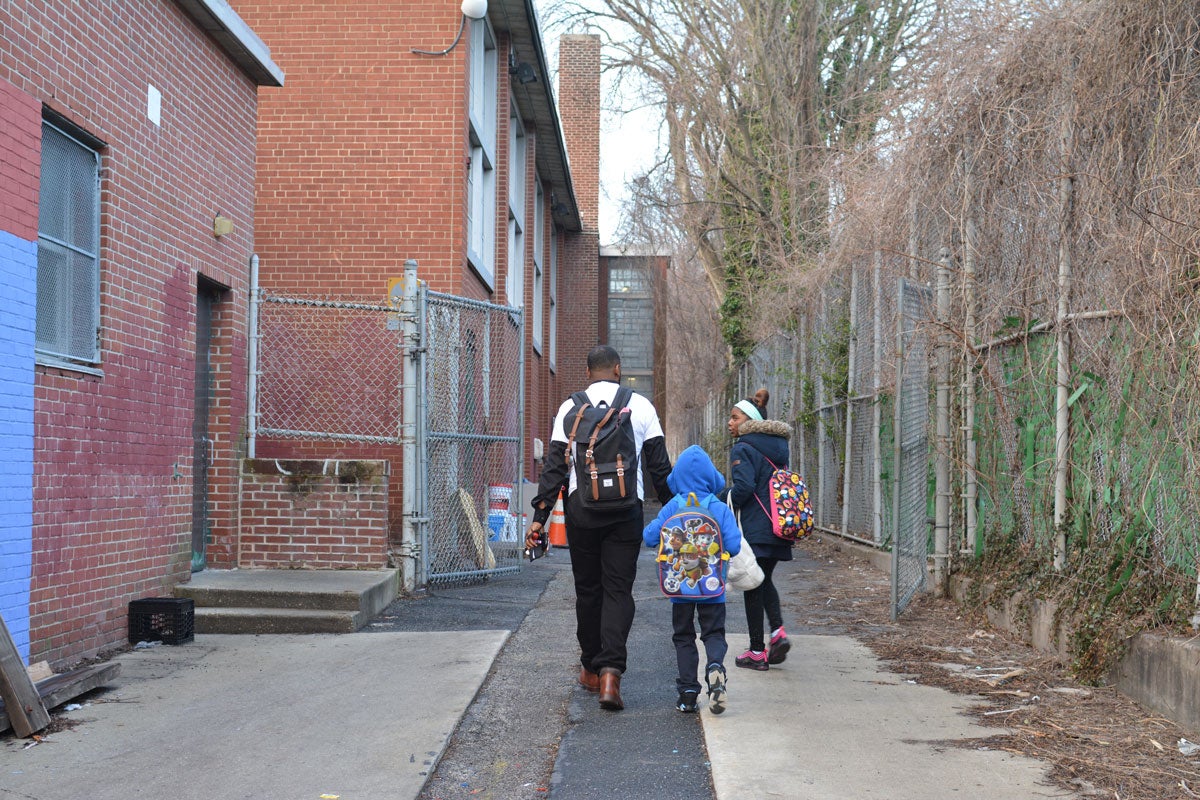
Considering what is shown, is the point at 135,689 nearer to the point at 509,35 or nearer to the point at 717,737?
the point at 717,737

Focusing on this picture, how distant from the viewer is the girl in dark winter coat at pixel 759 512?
23.0 feet

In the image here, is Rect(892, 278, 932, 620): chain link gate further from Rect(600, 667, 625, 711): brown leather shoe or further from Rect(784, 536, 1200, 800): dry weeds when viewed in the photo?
Rect(600, 667, 625, 711): brown leather shoe

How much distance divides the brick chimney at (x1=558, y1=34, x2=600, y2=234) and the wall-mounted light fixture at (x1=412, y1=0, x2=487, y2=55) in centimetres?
2039

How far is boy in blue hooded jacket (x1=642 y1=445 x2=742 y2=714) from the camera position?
229 inches

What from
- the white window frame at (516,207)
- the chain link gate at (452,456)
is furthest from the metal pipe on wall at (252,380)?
the white window frame at (516,207)

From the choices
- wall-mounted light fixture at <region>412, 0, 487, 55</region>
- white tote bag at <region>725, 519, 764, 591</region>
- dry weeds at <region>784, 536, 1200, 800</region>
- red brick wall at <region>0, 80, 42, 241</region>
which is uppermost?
wall-mounted light fixture at <region>412, 0, 487, 55</region>

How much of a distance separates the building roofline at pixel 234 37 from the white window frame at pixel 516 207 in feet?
27.6

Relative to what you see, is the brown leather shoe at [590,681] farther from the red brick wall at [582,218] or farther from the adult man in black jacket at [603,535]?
the red brick wall at [582,218]

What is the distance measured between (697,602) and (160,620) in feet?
12.3

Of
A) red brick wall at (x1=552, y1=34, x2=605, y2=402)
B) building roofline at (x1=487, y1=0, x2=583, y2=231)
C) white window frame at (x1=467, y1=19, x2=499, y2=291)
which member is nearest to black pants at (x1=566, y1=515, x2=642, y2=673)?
white window frame at (x1=467, y1=19, x2=499, y2=291)

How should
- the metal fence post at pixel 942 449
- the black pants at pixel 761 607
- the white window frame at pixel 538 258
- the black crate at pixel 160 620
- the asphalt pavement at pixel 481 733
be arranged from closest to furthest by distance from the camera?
1. the asphalt pavement at pixel 481 733
2. the black pants at pixel 761 607
3. the black crate at pixel 160 620
4. the metal fence post at pixel 942 449
5. the white window frame at pixel 538 258

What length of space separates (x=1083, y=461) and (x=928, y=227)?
2.61 m

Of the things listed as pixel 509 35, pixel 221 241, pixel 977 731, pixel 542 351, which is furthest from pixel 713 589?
pixel 542 351

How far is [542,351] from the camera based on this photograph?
24.8 metres
